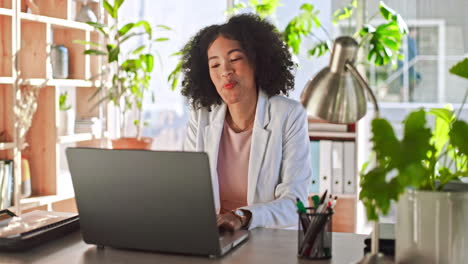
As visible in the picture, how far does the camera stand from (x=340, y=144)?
4.11 m

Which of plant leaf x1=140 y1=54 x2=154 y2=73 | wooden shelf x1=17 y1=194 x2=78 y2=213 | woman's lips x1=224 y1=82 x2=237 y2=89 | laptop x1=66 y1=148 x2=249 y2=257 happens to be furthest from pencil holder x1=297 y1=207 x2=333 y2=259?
plant leaf x1=140 y1=54 x2=154 y2=73

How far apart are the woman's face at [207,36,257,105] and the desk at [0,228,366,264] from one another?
0.82 meters

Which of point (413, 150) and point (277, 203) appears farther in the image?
point (277, 203)

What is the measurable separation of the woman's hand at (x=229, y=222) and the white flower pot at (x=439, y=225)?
1.87 feet

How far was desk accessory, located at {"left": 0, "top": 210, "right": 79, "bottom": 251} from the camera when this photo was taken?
5.25 ft

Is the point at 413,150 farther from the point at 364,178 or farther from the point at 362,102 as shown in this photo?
the point at 362,102

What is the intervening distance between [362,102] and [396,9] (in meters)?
3.27

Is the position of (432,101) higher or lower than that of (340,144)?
higher

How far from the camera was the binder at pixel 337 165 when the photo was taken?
411 cm

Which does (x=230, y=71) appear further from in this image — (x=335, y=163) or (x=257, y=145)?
(x=335, y=163)

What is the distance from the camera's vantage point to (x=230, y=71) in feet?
8.01

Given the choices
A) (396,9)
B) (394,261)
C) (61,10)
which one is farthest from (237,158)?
(396,9)

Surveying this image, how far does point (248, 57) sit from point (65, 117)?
1.89m

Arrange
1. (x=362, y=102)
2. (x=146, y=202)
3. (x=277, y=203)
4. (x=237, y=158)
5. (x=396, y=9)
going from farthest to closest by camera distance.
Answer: (x=396, y=9), (x=237, y=158), (x=277, y=203), (x=146, y=202), (x=362, y=102)
